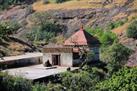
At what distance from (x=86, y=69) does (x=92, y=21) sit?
4809 cm

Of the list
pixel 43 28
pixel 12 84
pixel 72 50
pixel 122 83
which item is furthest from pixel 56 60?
pixel 43 28

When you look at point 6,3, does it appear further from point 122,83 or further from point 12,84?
point 122,83

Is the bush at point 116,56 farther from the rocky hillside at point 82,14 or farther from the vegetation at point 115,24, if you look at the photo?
the vegetation at point 115,24

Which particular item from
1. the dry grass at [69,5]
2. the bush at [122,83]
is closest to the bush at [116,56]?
the bush at [122,83]

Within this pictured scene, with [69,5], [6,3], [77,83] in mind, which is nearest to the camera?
[77,83]

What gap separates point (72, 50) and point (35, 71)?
456 cm

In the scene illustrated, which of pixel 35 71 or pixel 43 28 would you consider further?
pixel 43 28

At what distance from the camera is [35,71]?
38.9 meters

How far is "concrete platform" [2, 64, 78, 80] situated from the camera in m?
35.6

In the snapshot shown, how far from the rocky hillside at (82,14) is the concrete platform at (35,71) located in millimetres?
38546

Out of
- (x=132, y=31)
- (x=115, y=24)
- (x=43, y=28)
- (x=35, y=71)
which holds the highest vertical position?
(x=35, y=71)

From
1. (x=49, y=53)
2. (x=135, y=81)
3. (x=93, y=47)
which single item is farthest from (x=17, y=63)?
(x=135, y=81)

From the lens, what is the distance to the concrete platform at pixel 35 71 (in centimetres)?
3560

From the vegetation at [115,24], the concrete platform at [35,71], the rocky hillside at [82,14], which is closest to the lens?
the concrete platform at [35,71]
